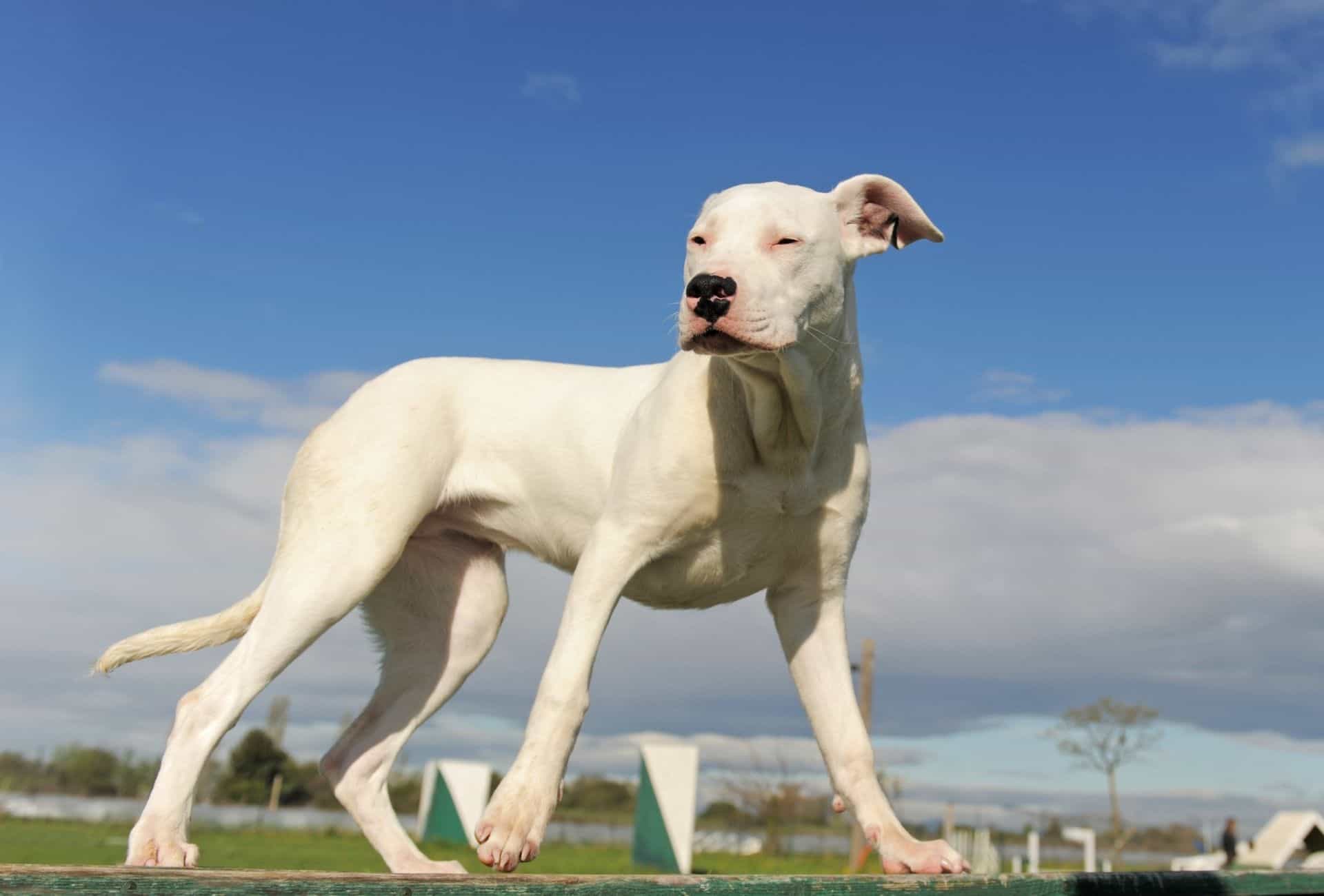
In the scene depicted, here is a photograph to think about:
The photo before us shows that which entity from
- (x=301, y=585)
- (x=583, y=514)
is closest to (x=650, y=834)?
(x=583, y=514)

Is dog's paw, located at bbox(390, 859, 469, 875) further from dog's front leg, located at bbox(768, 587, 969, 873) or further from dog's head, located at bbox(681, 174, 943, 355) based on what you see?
dog's head, located at bbox(681, 174, 943, 355)

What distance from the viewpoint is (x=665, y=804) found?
16.5 m

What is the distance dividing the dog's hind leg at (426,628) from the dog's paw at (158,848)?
4.97 feet

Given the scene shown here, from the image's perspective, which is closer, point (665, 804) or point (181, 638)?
point (181, 638)

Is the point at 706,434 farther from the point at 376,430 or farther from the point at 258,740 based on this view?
the point at 258,740

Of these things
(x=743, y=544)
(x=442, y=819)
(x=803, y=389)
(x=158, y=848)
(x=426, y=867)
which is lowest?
(x=442, y=819)

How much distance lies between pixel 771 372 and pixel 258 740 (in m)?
43.6

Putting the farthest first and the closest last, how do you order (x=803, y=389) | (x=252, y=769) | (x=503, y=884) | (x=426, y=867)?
1. (x=252, y=769)
2. (x=426, y=867)
3. (x=803, y=389)
4. (x=503, y=884)

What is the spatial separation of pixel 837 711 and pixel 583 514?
54.3 inches

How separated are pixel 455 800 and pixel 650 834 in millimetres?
7411

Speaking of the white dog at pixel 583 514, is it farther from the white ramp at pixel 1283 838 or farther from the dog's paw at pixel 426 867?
the white ramp at pixel 1283 838

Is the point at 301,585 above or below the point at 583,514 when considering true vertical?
below

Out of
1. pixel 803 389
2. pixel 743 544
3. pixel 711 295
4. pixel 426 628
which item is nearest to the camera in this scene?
pixel 711 295

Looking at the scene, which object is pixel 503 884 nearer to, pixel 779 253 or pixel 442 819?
pixel 779 253
